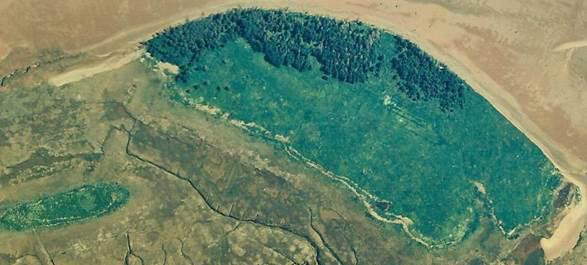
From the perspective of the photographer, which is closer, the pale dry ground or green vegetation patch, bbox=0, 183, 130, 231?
green vegetation patch, bbox=0, 183, 130, 231

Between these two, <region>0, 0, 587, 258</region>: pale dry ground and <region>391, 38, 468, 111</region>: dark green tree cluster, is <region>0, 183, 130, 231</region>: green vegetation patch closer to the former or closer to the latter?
<region>0, 0, 587, 258</region>: pale dry ground

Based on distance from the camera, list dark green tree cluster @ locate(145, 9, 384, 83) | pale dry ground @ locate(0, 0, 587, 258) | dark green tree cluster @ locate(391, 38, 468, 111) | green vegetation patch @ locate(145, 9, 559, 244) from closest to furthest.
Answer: dark green tree cluster @ locate(145, 9, 384, 83)
green vegetation patch @ locate(145, 9, 559, 244)
dark green tree cluster @ locate(391, 38, 468, 111)
pale dry ground @ locate(0, 0, 587, 258)

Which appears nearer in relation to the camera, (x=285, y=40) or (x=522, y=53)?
(x=285, y=40)

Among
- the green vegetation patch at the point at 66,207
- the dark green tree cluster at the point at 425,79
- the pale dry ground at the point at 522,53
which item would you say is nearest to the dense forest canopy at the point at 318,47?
the dark green tree cluster at the point at 425,79

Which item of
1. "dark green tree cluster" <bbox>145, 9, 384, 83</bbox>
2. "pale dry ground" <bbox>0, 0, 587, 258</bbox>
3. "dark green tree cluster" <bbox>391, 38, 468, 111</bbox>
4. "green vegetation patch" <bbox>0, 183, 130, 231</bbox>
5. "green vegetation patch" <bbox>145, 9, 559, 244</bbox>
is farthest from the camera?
"pale dry ground" <bbox>0, 0, 587, 258</bbox>

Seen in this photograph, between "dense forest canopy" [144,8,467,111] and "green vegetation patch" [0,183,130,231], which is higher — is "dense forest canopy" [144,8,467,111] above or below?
above

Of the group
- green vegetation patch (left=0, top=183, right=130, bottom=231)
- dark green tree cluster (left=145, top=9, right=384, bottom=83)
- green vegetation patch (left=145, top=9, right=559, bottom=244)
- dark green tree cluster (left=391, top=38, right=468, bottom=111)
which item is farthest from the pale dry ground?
green vegetation patch (left=0, top=183, right=130, bottom=231)

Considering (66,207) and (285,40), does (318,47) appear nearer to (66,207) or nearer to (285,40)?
(285,40)

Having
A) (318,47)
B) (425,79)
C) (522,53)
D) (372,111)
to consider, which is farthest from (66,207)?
(522,53)
